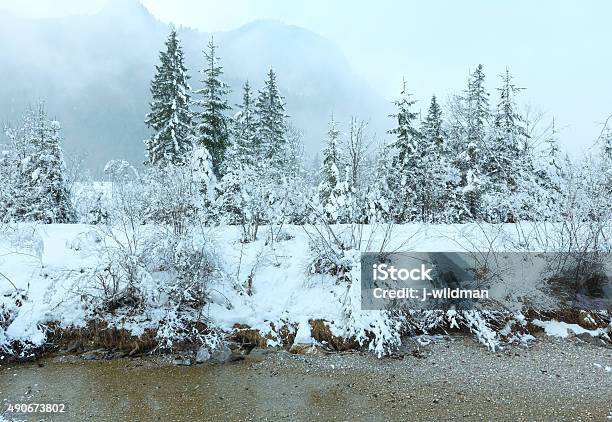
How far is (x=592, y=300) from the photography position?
6801 millimetres

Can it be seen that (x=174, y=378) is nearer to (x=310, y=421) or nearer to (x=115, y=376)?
(x=115, y=376)

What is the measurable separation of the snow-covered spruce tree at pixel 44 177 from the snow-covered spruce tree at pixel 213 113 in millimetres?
5143

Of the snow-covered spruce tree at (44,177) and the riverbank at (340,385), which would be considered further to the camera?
the snow-covered spruce tree at (44,177)

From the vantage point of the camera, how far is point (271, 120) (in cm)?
2048

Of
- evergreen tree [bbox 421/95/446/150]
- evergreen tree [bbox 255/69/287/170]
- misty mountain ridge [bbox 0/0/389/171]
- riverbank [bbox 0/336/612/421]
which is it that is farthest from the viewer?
misty mountain ridge [bbox 0/0/389/171]

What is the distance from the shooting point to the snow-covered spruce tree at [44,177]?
545 inches

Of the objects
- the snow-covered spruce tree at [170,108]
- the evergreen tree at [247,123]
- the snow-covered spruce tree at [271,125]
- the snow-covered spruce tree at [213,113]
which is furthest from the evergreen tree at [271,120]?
the snow-covered spruce tree at [170,108]

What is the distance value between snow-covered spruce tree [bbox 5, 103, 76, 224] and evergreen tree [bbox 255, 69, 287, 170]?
347 inches

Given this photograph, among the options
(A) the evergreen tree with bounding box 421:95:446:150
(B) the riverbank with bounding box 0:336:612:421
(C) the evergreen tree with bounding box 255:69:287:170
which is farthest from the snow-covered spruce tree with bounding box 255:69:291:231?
(B) the riverbank with bounding box 0:336:612:421

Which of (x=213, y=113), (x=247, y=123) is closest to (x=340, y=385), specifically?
(x=213, y=113)

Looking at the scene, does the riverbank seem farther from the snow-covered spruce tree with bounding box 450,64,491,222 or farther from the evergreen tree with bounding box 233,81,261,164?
the evergreen tree with bounding box 233,81,261,164

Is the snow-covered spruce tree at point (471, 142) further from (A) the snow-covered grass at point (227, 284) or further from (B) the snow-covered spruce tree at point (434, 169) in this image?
(A) the snow-covered grass at point (227, 284)

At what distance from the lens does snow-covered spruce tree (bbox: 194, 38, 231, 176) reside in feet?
51.6

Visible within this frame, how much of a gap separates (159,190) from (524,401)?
6.62 metres
